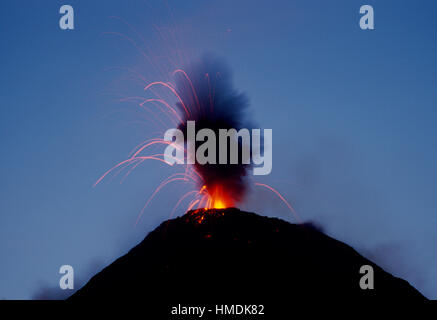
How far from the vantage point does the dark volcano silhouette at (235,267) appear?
41.0 m

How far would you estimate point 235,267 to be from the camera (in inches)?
1729

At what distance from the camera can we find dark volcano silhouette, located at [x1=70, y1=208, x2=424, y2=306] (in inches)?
1613

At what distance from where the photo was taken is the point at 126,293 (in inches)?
1661

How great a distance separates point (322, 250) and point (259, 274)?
10.5 meters
